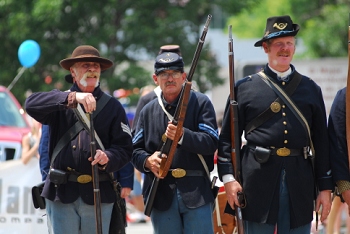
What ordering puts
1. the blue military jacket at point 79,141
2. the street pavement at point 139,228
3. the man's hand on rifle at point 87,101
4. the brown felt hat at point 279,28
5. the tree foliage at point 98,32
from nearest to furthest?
the man's hand on rifle at point 87,101 < the brown felt hat at point 279,28 < the blue military jacket at point 79,141 < the street pavement at point 139,228 < the tree foliage at point 98,32

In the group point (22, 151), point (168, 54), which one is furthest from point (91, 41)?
point (168, 54)

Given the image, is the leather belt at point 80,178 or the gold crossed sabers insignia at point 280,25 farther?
the leather belt at point 80,178

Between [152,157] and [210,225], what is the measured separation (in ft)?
2.43

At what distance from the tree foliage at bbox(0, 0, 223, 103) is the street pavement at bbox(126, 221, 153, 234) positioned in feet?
9.90

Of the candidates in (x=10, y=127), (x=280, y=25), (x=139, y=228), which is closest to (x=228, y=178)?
(x=280, y=25)

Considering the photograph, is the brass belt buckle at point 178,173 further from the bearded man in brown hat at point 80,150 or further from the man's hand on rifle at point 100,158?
the man's hand on rifle at point 100,158

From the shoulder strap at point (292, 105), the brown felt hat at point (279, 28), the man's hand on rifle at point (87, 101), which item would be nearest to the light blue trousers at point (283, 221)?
the shoulder strap at point (292, 105)

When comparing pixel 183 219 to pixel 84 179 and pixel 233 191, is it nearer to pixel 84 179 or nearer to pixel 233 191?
pixel 233 191

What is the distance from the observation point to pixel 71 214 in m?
7.27

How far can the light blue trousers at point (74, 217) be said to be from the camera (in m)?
7.26

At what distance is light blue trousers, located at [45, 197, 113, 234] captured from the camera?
23.8ft

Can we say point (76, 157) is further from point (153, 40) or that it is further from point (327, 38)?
point (327, 38)

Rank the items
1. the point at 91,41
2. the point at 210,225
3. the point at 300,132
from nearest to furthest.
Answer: the point at 300,132 → the point at 210,225 → the point at 91,41

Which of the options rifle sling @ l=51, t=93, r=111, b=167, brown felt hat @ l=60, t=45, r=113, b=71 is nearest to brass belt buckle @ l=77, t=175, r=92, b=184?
rifle sling @ l=51, t=93, r=111, b=167
